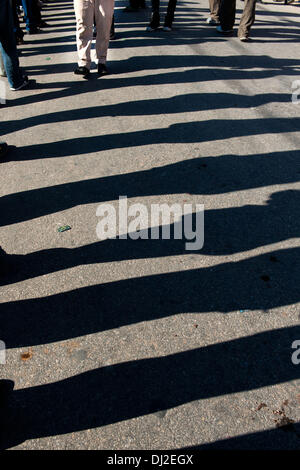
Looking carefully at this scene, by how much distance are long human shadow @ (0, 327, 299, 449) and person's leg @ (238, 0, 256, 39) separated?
7.33 m

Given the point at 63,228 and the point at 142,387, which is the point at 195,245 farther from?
the point at 142,387

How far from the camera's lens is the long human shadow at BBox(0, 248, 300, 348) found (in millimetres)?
2373

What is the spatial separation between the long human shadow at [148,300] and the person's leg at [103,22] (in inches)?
182

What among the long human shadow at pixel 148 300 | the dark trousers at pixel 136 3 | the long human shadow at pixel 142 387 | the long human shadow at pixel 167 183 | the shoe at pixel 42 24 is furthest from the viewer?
the dark trousers at pixel 136 3

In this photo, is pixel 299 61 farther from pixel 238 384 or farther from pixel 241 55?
pixel 238 384

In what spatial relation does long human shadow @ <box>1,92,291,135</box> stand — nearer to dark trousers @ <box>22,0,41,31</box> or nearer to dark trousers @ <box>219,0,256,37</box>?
dark trousers @ <box>219,0,256,37</box>

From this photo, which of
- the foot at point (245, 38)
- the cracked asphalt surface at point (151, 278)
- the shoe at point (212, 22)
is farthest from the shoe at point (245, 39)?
the cracked asphalt surface at point (151, 278)

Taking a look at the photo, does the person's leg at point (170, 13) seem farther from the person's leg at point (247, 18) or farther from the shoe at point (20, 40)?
the shoe at point (20, 40)

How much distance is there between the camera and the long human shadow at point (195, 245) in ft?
9.25

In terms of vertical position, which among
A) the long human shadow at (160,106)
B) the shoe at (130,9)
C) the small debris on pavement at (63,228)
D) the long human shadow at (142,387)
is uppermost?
the shoe at (130,9)

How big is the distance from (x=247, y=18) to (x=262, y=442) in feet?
26.7

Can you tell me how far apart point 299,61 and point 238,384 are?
6.75 metres

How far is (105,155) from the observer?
412 centimetres
